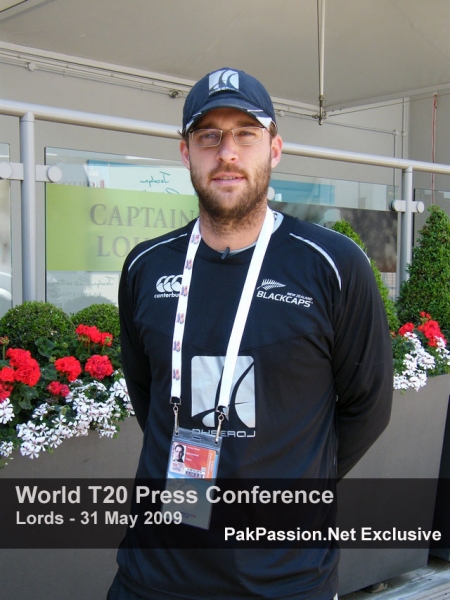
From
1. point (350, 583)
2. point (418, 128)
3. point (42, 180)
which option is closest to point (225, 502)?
point (42, 180)

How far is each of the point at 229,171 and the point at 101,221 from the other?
1947mm

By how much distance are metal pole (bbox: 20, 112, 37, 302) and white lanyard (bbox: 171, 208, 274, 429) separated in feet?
4.82

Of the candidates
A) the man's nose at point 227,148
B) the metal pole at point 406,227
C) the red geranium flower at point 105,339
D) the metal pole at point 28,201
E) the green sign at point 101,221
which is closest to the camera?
the man's nose at point 227,148

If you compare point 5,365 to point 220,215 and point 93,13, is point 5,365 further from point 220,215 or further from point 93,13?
point 93,13

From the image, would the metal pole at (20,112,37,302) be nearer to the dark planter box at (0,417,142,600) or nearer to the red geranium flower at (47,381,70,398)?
the red geranium flower at (47,381,70,398)

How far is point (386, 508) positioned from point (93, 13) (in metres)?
4.68

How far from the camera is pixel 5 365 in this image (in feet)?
8.47

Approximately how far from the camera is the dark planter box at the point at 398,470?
3.57m

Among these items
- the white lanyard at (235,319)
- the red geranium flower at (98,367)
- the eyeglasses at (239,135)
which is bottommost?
the red geranium flower at (98,367)

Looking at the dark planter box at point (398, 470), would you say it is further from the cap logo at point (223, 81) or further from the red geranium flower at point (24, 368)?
the cap logo at point (223, 81)

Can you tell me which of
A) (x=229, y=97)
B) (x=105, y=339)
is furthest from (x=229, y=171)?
(x=105, y=339)

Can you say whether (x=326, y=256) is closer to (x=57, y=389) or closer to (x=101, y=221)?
(x=57, y=389)

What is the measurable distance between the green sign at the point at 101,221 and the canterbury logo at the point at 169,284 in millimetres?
1648

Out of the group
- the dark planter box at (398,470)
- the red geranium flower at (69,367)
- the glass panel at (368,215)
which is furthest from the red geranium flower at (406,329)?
the red geranium flower at (69,367)
